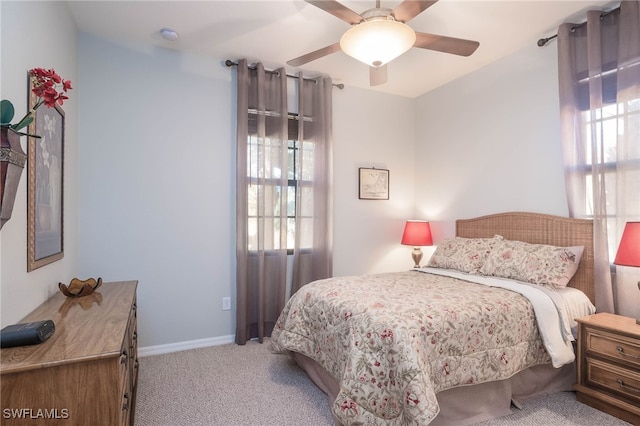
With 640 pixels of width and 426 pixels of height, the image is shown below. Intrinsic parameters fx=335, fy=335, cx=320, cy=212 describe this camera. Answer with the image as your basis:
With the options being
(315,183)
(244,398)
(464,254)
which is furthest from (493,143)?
(244,398)

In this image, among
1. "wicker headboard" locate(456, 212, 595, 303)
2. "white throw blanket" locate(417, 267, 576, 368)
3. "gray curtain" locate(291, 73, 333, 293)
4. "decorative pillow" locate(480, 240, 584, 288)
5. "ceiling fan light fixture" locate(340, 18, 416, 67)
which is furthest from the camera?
"gray curtain" locate(291, 73, 333, 293)

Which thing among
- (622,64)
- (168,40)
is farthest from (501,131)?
(168,40)

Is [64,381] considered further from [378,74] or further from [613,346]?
[613,346]

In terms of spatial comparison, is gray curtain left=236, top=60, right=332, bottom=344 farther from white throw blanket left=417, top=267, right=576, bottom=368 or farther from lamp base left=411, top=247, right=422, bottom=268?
white throw blanket left=417, top=267, right=576, bottom=368

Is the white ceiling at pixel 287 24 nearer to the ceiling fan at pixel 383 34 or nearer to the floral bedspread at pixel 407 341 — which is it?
the ceiling fan at pixel 383 34

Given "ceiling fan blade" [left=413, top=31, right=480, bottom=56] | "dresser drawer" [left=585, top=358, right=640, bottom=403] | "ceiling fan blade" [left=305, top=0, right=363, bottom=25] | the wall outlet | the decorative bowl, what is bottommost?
"dresser drawer" [left=585, top=358, right=640, bottom=403]

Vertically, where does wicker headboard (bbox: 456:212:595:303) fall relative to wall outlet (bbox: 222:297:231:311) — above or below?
above

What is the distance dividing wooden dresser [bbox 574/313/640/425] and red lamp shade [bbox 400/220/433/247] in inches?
68.2

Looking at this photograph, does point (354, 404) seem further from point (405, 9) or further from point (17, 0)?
point (17, 0)

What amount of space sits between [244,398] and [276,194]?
184cm

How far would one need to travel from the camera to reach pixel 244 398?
223 cm

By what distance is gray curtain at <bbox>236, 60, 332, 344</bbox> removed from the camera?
3238 millimetres

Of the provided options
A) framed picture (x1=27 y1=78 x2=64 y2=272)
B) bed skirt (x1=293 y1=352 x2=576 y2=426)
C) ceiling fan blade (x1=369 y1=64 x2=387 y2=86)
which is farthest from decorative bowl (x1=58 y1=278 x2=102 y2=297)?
ceiling fan blade (x1=369 y1=64 x2=387 y2=86)

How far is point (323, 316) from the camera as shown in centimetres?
218
